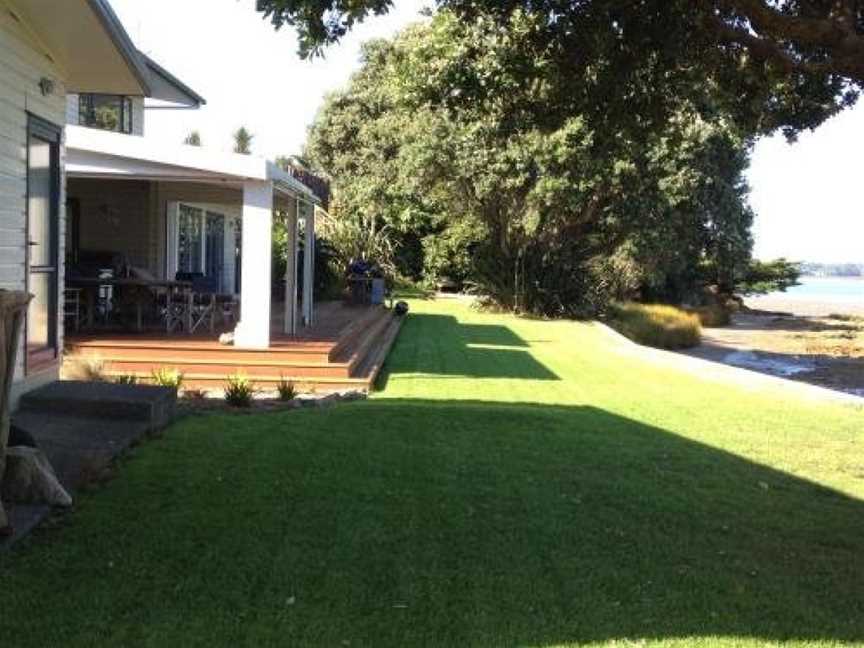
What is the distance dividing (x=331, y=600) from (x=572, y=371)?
12.1 meters

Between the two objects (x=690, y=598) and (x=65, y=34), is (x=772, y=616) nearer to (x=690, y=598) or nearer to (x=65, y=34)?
(x=690, y=598)

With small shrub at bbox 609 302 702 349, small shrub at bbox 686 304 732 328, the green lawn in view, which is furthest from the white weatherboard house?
small shrub at bbox 686 304 732 328

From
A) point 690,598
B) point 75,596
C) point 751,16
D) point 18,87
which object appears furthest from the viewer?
point 18,87

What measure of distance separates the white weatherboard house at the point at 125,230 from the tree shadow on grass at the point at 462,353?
690 millimetres

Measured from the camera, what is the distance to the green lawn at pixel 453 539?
4.31 m

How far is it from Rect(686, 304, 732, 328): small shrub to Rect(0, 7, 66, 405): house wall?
3141cm

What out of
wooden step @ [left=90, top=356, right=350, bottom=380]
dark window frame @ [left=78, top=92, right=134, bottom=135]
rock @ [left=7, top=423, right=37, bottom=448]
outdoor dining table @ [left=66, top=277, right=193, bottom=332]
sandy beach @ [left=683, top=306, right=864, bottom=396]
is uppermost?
dark window frame @ [left=78, top=92, right=134, bottom=135]

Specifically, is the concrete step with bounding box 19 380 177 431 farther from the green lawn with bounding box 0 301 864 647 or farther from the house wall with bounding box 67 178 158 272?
the house wall with bounding box 67 178 158 272

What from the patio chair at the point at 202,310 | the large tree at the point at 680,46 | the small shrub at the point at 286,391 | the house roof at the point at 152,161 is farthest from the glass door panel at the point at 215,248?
the large tree at the point at 680,46

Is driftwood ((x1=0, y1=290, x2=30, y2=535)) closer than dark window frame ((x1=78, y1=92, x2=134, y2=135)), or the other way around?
driftwood ((x1=0, y1=290, x2=30, y2=535))

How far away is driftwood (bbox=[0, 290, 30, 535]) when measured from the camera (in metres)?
4.88

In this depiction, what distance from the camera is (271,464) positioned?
297 inches

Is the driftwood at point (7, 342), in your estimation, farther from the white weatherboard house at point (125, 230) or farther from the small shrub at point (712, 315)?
the small shrub at point (712, 315)

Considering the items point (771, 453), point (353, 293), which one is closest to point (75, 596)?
point (771, 453)
